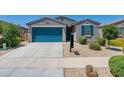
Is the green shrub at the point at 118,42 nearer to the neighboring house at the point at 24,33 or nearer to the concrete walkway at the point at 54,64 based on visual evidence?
the concrete walkway at the point at 54,64

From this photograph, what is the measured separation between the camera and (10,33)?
2873 centimetres

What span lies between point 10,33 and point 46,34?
276 inches

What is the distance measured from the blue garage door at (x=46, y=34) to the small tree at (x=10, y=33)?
19.9 feet

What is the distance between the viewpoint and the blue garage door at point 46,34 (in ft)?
115

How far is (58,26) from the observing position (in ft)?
119

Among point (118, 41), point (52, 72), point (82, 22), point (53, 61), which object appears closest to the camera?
point (52, 72)

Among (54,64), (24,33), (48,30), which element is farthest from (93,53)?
(24,33)

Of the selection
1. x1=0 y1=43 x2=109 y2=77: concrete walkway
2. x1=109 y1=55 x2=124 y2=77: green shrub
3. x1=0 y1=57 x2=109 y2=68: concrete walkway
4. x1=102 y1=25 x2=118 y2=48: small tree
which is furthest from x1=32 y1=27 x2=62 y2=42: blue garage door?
x1=109 y1=55 x2=124 y2=77: green shrub
